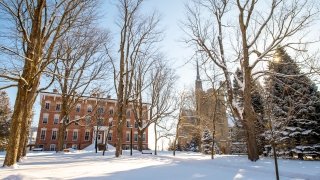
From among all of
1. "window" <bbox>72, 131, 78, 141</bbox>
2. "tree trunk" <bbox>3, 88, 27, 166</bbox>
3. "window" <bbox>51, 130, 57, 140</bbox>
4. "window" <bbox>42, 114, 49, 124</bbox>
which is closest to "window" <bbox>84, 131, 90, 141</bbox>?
"window" <bbox>72, 131, 78, 141</bbox>

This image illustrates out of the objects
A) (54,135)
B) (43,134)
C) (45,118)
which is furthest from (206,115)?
(45,118)

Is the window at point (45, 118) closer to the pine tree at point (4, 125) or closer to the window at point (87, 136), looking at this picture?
the window at point (87, 136)


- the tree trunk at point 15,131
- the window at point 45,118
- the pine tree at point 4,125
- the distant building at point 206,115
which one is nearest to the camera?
the tree trunk at point 15,131

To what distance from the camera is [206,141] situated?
120 ft

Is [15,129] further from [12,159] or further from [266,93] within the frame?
[266,93]

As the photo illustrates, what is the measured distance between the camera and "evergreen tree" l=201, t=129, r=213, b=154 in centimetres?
3561

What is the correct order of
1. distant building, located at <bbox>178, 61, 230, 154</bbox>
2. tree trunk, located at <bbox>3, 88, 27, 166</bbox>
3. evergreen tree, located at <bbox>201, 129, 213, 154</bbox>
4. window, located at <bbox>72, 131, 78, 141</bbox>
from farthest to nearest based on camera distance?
1. window, located at <bbox>72, 131, 78, 141</bbox>
2. evergreen tree, located at <bbox>201, 129, 213, 154</bbox>
3. distant building, located at <bbox>178, 61, 230, 154</bbox>
4. tree trunk, located at <bbox>3, 88, 27, 166</bbox>

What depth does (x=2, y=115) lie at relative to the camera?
33.8 meters

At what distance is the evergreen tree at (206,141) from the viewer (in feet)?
117

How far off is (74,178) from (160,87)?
80.1 ft

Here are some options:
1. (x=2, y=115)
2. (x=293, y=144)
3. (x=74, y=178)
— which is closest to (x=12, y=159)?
(x=74, y=178)

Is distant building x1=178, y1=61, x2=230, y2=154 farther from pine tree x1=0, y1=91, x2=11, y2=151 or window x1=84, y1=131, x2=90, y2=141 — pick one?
pine tree x1=0, y1=91, x2=11, y2=151

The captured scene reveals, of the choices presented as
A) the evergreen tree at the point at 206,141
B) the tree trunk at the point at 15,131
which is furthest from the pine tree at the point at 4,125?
the evergreen tree at the point at 206,141

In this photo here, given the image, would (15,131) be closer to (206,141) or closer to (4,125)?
(4,125)
